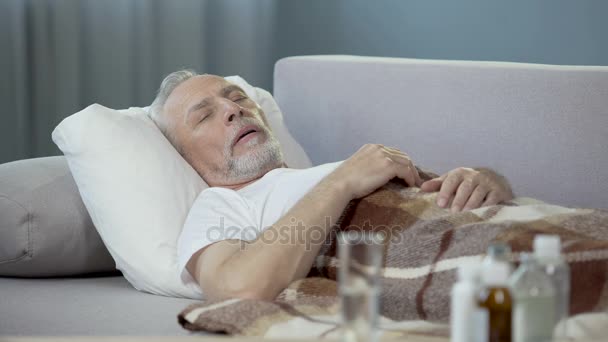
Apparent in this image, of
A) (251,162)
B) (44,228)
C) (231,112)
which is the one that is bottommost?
(44,228)

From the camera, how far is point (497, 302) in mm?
1099

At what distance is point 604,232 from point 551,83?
1.75ft

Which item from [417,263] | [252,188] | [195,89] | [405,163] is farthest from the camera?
[195,89]

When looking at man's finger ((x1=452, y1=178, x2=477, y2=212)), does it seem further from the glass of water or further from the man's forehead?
the glass of water

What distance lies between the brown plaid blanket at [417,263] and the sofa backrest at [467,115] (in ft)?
0.76

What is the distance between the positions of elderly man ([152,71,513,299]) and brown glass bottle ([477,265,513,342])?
0.72m

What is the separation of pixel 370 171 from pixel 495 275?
3.09ft

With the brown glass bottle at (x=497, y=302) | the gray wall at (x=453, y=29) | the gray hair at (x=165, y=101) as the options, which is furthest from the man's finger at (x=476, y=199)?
the gray wall at (x=453, y=29)

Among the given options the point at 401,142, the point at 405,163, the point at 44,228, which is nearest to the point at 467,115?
the point at 401,142

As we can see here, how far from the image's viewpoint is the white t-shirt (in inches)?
75.4

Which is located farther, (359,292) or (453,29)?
(453,29)

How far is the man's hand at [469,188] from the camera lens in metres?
1.96

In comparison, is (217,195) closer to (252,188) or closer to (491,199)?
(252,188)

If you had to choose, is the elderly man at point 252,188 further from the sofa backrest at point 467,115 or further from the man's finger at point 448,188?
the sofa backrest at point 467,115
